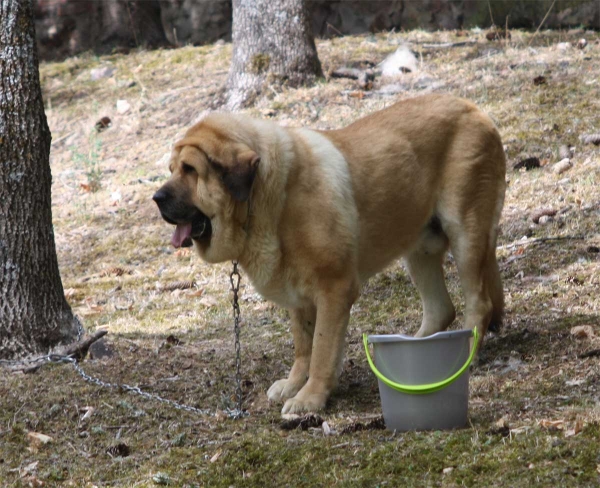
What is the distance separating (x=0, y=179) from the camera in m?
5.32

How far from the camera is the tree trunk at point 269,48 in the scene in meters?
10.4

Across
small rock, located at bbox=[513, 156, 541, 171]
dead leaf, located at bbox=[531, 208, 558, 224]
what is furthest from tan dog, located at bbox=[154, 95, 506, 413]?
small rock, located at bbox=[513, 156, 541, 171]

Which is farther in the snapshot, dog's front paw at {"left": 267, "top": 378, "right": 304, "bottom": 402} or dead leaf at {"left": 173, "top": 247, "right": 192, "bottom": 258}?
dead leaf at {"left": 173, "top": 247, "right": 192, "bottom": 258}

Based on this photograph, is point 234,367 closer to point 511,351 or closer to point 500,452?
point 511,351

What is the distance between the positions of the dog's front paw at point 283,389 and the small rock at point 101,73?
1029 centimetres

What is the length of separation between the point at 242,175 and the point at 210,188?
7.7 inches

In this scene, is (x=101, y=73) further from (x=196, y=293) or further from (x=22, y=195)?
(x=22, y=195)

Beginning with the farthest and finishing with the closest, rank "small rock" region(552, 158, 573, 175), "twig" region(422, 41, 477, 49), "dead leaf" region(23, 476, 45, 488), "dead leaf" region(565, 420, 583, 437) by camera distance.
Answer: "twig" region(422, 41, 477, 49), "small rock" region(552, 158, 573, 175), "dead leaf" region(23, 476, 45, 488), "dead leaf" region(565, 420, 583, 437)

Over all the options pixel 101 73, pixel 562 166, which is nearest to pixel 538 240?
pixel 562 166

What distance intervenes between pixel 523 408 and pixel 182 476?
5.42 feet

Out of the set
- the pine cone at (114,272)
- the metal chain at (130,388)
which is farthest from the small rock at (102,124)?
the metal chain at (130,388)

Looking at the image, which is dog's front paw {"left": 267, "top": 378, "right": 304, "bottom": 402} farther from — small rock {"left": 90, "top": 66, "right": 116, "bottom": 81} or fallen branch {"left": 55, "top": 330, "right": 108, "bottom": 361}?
small rock {"left": 90, "top": 66, "right": 116, "bottom": 81}

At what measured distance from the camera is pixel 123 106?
1271 centimetres

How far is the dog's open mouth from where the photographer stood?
4562 millimetres
